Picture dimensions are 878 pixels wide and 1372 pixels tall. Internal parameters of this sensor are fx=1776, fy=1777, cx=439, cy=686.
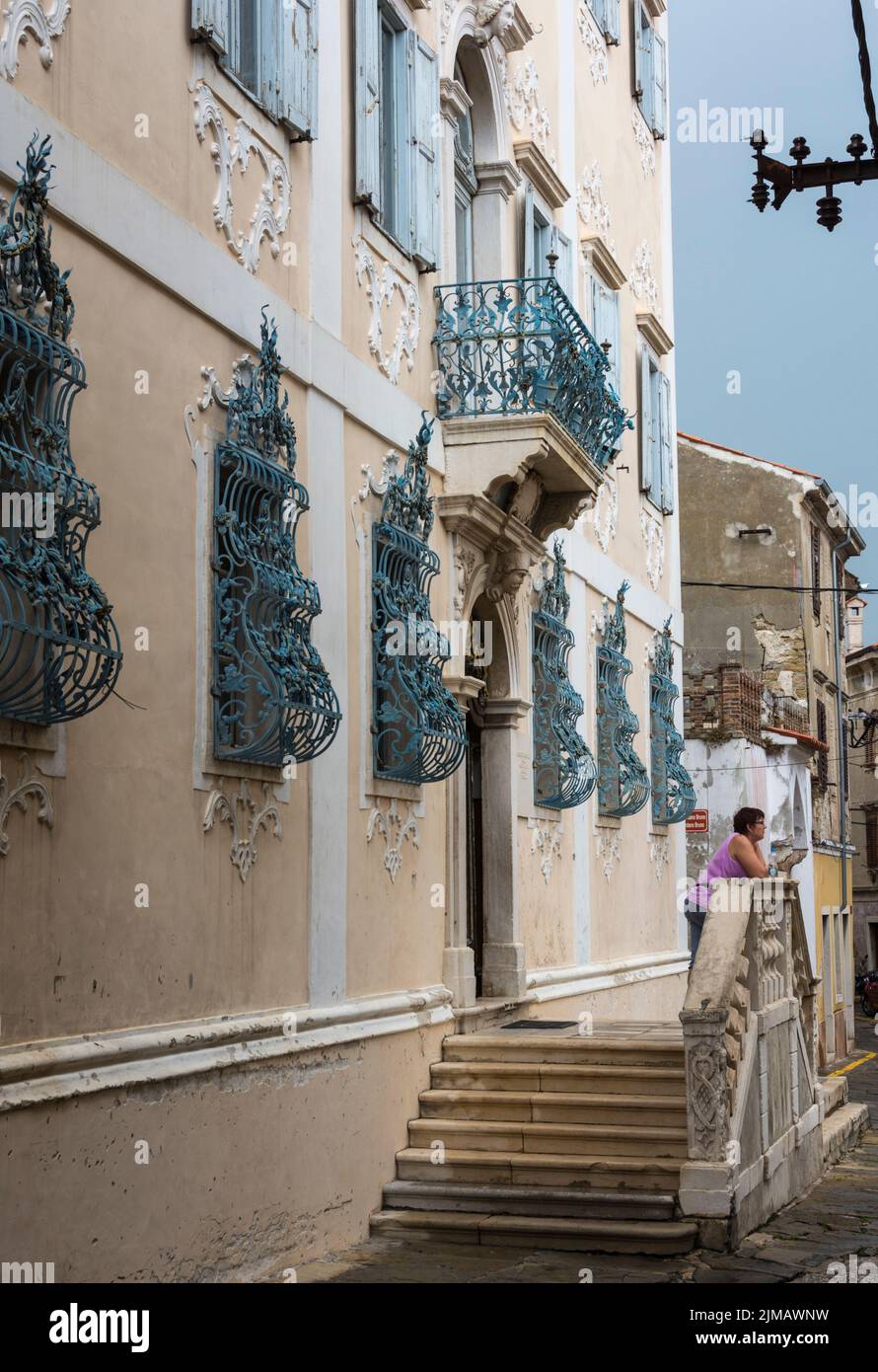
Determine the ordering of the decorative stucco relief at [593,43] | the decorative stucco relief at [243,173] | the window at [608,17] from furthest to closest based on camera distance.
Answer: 1. the window at [608,17]
2. the decorative stucco relief at [593,43]
3. the decorative stucco relief at [243,173]

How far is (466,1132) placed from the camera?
11000 mm

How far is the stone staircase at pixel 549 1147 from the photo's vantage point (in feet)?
33.1

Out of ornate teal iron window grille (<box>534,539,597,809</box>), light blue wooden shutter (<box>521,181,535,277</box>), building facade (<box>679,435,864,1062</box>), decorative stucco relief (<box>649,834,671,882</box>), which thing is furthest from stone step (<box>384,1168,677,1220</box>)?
building facade (<box>679,435,864,1062</box>)

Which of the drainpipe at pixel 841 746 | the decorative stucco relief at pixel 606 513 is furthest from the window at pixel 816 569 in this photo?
the decorative stucco relief at pixel 606 513

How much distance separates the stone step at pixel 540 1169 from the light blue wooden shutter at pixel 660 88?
44.3 feet

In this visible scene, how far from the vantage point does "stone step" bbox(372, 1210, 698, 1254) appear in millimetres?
9828

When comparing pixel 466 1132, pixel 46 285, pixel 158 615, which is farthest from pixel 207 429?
pixel 466 1132

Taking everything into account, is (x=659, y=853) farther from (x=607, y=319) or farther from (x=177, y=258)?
(x=177, y=258)

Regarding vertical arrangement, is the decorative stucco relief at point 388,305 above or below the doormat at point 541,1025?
above

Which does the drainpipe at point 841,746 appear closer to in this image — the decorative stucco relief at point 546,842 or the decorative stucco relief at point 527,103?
the decorative stucco relief at point 527,103

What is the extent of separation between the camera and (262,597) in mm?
8914

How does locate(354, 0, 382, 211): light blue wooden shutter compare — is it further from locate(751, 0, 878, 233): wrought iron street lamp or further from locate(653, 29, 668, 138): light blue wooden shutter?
locate(653, 29, 668, 138): light blue wooden shutter

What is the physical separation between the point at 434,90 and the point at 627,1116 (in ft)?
23.2

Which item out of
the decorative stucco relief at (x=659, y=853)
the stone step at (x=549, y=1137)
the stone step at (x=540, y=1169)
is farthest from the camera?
the decorative stucco relief at (x=659, y=853)
